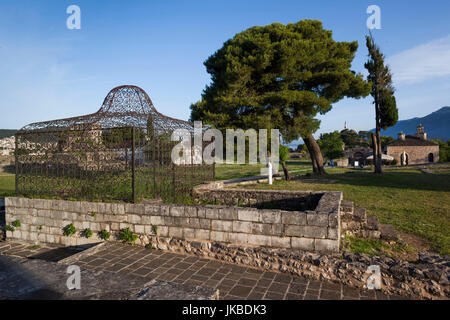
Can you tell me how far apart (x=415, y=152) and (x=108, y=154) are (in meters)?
45.7

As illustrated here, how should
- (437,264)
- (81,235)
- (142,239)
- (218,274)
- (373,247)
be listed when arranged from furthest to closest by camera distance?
(81,235) → (142,239) → (373,247) → (218,274) → (437,264)

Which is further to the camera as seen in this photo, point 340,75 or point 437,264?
point 340,75

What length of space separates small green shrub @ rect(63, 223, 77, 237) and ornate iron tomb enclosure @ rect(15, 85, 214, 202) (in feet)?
2.41

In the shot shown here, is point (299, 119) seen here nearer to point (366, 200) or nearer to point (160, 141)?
point (366, 200)

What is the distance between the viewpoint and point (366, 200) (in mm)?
9586

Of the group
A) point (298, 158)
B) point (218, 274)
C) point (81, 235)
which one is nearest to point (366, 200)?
point (218, 274)

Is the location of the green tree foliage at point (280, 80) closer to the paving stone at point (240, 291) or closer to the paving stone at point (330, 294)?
the paving stone at point (240, 291)

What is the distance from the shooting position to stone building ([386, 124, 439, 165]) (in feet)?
129

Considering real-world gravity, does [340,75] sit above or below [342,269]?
above

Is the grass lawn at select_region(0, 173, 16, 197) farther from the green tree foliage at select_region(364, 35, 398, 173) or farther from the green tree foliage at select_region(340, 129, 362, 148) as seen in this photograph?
the green tree foliage at select_region(340, 129, 362, 148)

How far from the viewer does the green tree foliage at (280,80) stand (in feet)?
43.4

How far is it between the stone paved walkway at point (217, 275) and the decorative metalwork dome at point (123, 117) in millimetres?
2934

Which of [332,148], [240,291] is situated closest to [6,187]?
[240,291]
